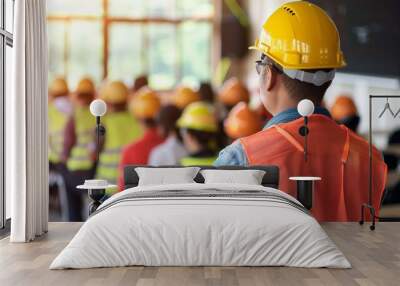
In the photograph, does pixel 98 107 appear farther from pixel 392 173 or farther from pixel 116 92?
pixel 392 173

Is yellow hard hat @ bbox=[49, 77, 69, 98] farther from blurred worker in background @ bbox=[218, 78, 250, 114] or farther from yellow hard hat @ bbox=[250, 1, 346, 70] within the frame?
yellow hard hat @ bbox=[250, 1, 346, 70]

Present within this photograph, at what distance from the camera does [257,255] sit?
4.34 m

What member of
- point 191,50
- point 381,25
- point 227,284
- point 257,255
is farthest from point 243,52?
point 227,284

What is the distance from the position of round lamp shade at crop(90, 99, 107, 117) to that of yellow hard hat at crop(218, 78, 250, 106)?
4.12 ft

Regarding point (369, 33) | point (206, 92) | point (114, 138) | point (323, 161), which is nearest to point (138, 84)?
point (114, 138)

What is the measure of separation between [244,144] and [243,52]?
1005mm

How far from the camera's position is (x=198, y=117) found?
6.96 metres

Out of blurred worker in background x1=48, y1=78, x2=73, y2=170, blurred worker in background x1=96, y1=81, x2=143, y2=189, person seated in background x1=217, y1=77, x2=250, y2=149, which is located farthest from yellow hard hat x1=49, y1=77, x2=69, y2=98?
person seated in background x1=217, y1=77, x2=250, y2=149

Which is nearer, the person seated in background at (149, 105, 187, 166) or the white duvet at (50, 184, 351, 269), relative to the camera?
the white duvet at (50, 184, 351, 269)

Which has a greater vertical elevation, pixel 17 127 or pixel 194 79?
pixel 194 79

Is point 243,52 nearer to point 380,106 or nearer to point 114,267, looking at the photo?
point 380,106

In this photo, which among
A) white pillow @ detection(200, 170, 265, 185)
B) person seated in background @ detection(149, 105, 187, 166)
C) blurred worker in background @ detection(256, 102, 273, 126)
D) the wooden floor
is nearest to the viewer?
the wooden floor

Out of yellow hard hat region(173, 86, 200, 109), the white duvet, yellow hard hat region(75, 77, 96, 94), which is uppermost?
yellow hard hat region(75, 77, 96, 94)

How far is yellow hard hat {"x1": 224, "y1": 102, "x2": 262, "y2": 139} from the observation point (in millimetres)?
6832
